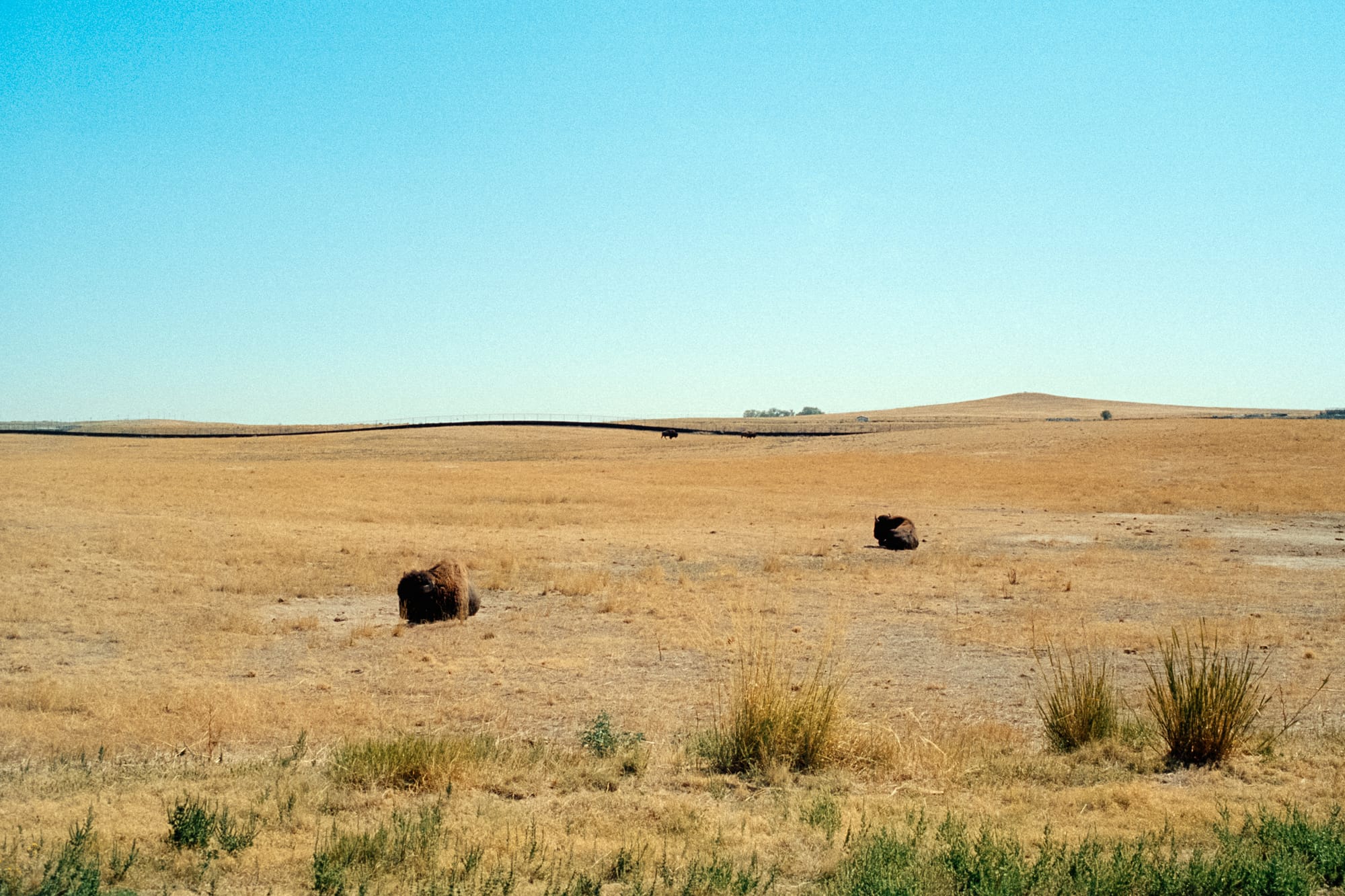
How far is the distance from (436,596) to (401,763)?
9727mm

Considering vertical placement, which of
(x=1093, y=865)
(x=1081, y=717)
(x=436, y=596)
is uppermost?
(x=1093, y=865)

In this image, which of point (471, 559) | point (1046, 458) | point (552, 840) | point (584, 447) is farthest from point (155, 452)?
point (552, 840)

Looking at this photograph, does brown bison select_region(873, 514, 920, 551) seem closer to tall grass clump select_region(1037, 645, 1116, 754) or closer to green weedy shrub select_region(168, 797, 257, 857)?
tall grass clump select_region(1037, 645, 1116, 754)

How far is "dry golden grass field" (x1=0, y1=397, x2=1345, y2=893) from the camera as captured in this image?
6586 millimetres

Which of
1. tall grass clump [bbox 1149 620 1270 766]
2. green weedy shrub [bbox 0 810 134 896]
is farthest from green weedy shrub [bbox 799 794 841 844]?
green weedy shrub [bbox 0 810 134 896]

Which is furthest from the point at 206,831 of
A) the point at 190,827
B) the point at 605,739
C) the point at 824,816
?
the point at 824,816

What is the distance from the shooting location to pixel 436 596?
16.9 metres

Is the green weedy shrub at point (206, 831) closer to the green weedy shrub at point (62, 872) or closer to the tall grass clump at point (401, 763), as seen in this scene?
the green weedy shrub at point (62, 872)

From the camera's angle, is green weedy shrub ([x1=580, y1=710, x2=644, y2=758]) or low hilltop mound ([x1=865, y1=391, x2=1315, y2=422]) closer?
green weedy shrub ([x1=580, y1=710, x2=644, y2=758])

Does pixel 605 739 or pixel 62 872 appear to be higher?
pixel 62 872

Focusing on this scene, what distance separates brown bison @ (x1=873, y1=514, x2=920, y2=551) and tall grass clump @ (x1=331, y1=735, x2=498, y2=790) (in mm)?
19328

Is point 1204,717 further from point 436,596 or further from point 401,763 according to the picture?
point 436,596

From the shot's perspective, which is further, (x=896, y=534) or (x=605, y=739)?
(x=896, y=534)

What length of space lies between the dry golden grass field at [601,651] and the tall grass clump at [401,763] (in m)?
0.12
